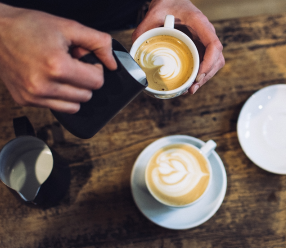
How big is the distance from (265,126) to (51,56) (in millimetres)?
772

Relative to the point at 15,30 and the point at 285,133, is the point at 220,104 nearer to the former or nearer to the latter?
the point at 285,133

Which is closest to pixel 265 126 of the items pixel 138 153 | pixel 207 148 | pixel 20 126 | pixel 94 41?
pixel 207 148

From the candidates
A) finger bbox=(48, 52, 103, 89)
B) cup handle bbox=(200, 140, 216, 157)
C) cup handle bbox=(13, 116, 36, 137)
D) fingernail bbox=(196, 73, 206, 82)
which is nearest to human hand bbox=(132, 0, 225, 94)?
fingernail bbox=(196, 73, 206, 82)

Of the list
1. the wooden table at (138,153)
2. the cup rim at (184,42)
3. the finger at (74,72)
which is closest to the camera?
the finger at (74,72)

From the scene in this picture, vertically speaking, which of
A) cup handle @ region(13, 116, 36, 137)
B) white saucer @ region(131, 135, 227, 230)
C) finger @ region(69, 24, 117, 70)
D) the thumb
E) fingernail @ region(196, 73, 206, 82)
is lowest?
white saucer @ region(131, 135, 227, 230)

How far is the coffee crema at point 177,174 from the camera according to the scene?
0.72 meters

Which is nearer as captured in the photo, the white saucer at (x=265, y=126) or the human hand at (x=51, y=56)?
the human hand at (x=51, y=56)

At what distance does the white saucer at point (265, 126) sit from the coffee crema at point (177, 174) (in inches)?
7.5

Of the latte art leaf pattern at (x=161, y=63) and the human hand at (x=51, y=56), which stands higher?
the human hand at (x=51, y=56)

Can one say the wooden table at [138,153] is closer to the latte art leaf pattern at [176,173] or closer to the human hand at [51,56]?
the latte art leaf pattern at [176,173]

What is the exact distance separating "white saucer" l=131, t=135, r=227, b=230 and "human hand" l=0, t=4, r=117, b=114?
436 mm

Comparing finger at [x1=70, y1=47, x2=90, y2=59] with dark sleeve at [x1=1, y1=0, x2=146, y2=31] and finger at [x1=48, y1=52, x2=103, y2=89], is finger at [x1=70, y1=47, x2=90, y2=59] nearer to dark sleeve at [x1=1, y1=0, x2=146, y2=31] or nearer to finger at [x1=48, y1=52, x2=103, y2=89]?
finger at [x1=48, y1=52, x2=103, y2=89]

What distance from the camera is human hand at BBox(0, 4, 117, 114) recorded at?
0.39 m

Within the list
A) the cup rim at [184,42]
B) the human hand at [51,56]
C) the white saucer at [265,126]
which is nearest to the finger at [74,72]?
the human hand at [51,56]
